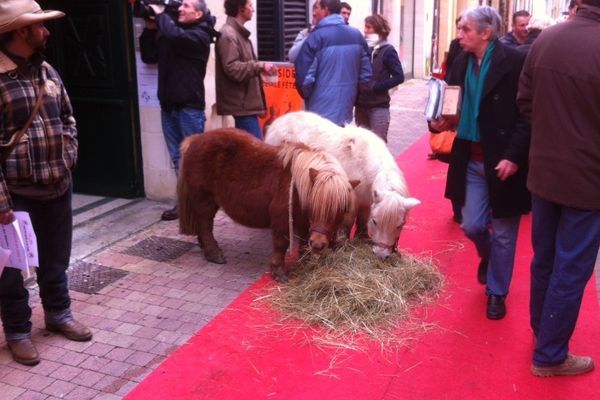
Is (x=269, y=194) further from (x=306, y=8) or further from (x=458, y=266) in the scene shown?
(x=306, y=8)

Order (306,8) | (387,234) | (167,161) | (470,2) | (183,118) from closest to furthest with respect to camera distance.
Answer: (387,234) → (183,118) → (167,161) → (306,8) → (470,2)

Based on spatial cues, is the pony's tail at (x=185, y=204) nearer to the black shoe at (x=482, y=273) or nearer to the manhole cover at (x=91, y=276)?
the manhole cover at (x=91, y=276)

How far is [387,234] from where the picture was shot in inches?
194

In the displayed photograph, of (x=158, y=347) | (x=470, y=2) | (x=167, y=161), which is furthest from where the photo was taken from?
(x=470, y=2)

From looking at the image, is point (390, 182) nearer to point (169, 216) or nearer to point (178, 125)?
point (178, 125)

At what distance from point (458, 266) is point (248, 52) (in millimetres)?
2894

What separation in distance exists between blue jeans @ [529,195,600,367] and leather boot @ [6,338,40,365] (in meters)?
2.96

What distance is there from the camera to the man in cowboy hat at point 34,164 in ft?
11.7

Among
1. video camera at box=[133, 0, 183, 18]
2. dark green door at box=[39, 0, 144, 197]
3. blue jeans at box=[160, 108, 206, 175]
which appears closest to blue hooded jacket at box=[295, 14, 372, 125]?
blue jeans at box=[160, 108, 206, 175]

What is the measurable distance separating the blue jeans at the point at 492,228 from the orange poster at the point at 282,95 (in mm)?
3462

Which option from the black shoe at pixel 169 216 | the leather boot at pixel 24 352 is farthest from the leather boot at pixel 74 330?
the black shoe at pixel 169 216

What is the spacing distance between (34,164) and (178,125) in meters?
2.86

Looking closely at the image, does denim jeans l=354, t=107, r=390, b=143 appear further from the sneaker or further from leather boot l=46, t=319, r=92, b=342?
leather boot l=46, t=319, r=92, b=342

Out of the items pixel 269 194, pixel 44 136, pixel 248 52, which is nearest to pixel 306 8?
pixel 248 52
